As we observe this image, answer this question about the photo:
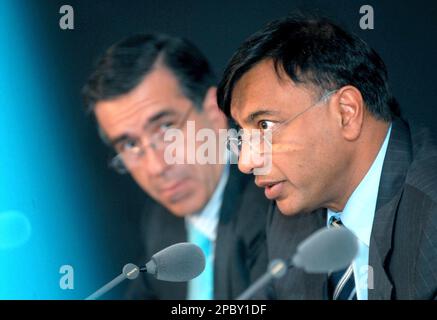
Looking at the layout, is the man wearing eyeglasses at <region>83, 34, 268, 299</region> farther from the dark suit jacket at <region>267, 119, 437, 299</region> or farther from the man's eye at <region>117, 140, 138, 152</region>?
the dark suit jacket at <region>267, 119, 437, 299</region>

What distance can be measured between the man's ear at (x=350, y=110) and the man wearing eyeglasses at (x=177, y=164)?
32 centimetres

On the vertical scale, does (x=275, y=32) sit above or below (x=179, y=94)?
above

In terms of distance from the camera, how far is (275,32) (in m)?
2.00

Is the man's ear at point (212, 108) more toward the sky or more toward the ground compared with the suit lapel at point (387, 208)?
more toward the sky

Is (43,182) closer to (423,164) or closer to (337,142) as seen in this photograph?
(337,142)

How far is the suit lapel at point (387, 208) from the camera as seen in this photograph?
1.90m

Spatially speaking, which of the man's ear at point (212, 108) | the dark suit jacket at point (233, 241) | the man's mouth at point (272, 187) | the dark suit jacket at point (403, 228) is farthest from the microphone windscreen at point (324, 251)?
the man's ear at point (212, 108)

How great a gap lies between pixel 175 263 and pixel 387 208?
21.5 inches

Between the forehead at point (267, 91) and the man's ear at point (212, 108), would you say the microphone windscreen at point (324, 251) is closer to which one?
the forehead at point (267, 91)

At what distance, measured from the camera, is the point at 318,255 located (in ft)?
4.96

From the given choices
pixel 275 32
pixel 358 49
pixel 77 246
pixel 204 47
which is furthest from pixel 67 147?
pixel 358 49

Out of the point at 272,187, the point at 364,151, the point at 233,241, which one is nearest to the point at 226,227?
the point at 233,241
